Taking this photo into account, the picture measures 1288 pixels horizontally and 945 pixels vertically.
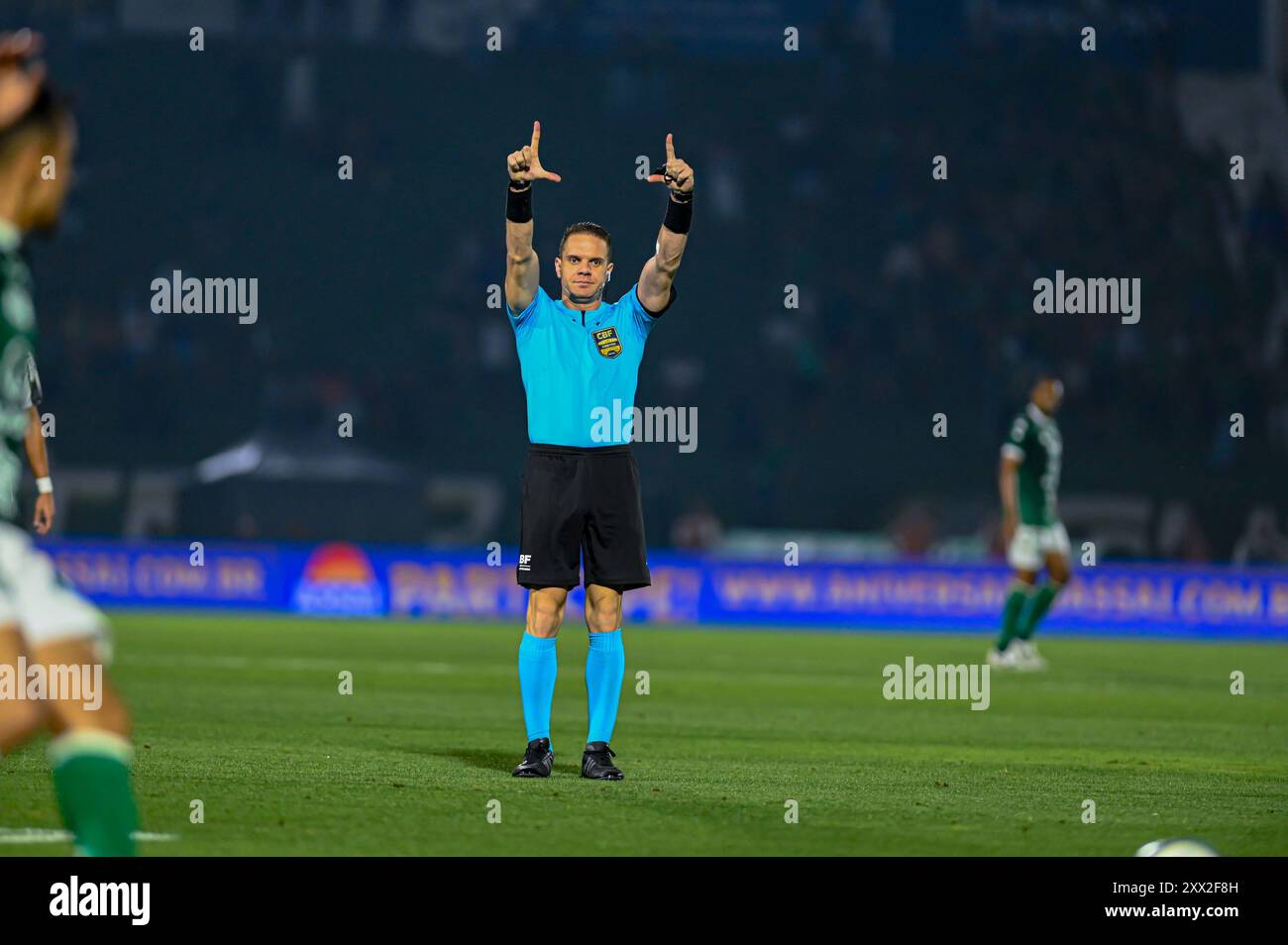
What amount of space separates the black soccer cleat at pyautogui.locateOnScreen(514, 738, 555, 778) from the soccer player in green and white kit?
9.51 meters

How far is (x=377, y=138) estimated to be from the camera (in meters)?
32.2

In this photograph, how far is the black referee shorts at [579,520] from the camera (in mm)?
8656

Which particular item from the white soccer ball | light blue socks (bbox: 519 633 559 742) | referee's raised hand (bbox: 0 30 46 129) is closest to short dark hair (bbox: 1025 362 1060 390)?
light blue socks (bbox: 519 633 559 742)

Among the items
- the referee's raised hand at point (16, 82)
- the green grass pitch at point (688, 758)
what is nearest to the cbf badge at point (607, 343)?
the green grass pitch at point (688, 758)

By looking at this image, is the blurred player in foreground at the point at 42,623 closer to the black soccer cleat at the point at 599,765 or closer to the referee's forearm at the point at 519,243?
the referee's forearm at the point at 519,243

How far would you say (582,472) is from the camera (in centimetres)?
871

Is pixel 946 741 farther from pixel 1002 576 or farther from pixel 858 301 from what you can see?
pixel 858 301

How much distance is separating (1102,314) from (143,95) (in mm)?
15736

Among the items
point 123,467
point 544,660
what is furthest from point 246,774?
point 123,467

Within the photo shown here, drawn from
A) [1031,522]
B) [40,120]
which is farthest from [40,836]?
[1031,522]

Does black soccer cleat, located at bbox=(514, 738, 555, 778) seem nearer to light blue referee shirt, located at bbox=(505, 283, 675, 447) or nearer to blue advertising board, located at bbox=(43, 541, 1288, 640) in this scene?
light blue referee shirt, located at bbox=(505, 283, 675, 447)

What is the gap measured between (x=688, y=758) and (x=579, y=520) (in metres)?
1.98

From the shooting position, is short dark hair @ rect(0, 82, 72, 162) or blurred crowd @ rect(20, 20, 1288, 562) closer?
short dark hair @ rect(0, 82, 72, 162)

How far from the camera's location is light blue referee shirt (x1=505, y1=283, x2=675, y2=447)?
28.7 feet
